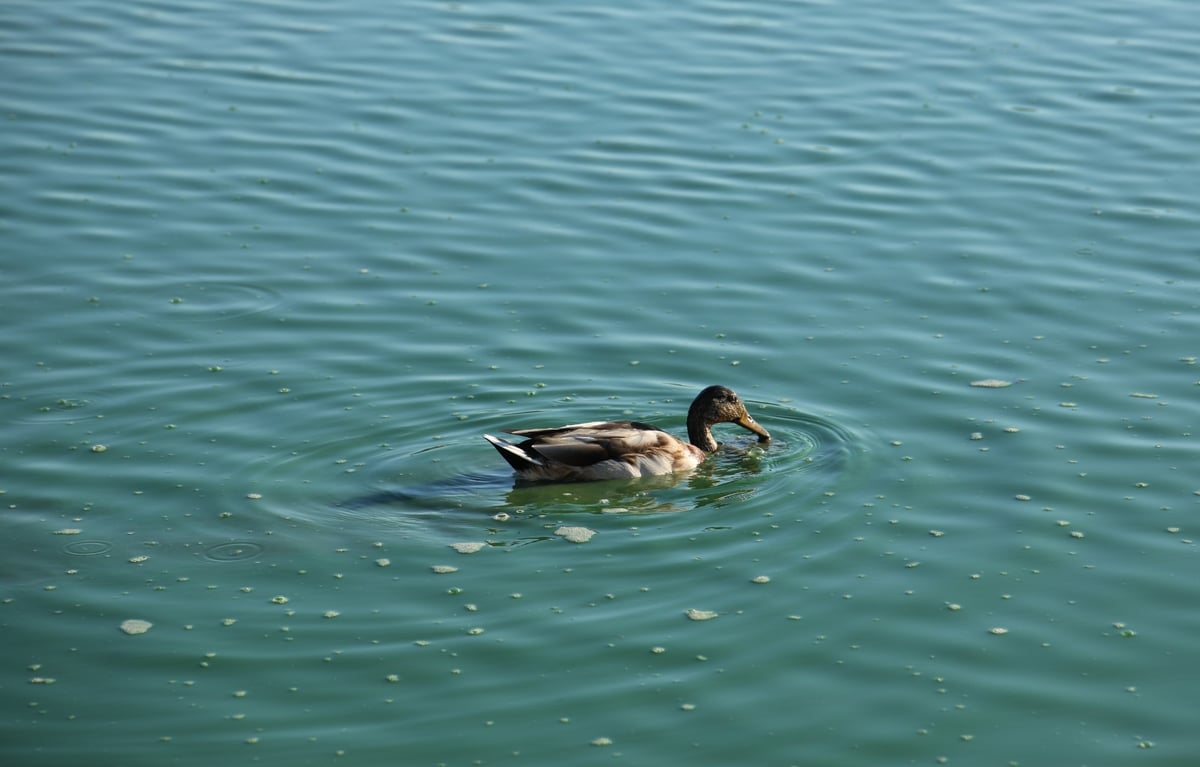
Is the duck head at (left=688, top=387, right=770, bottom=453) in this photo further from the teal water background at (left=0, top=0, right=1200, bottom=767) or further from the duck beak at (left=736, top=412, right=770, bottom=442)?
the teal water background at (left=0, top=0, right=1200, bottom=767)

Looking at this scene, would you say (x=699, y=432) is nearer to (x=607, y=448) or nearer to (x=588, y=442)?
(x=607, y=448)

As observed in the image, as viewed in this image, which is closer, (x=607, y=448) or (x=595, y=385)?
(x=607, y=448)

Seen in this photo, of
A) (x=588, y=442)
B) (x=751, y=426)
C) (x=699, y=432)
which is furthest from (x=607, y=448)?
(x=751, y=426)

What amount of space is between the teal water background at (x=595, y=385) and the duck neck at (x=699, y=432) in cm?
23

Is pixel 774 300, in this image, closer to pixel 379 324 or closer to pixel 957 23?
pixel 379 324

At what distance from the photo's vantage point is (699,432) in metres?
13.9

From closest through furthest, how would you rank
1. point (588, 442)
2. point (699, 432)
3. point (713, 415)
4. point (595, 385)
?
1. point (588, 442)
2. point (713, 415)
3. point (699, 432)
4. point (595, 385)

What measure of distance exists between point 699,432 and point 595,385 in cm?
123

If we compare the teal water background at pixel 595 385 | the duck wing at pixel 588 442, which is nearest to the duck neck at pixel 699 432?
the teal water background at pixel 595 385

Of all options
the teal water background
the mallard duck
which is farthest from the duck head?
the teal water background

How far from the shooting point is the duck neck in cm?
1388

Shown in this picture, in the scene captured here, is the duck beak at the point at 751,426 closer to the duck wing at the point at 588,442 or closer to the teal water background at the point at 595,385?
the teal water background at the point at 595,385

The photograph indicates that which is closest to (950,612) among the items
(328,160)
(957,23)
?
(328,160)

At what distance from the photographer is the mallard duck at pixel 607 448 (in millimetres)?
Answer: 13117
